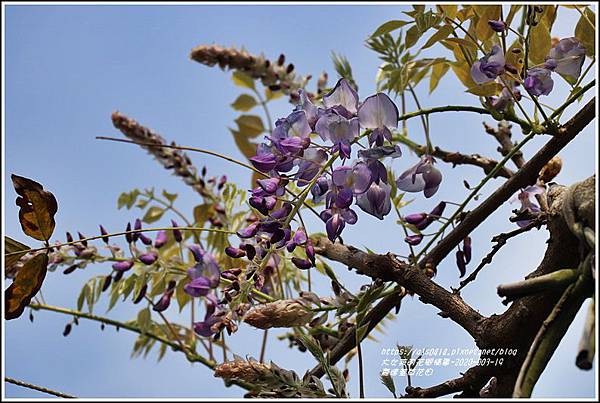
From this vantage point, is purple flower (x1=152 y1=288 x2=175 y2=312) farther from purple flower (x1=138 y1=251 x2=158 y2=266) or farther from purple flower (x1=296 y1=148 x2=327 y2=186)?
purple flower (x1=296 y1=148 x2=327 y2=186)

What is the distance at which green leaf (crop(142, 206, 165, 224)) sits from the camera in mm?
1038

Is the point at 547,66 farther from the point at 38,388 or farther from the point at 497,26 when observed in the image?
the point at 38,388

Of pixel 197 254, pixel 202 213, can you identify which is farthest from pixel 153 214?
pixel 197 254

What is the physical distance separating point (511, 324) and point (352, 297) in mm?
204

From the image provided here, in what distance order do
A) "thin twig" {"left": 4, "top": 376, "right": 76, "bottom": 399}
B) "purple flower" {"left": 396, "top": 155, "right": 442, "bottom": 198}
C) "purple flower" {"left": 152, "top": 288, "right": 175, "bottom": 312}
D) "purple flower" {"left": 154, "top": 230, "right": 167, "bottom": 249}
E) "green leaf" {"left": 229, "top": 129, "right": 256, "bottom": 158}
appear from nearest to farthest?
1. "thin twig" {"left": 4, "top": 376, "right": 76, "bottom": 399}
2. "purple flower" {"left": 396, "top": 155, "right": 442, "bottom": 198}
3. "purple flower" {"left": 152, "top": 288, "right": 175, "bottom": 312}
4. "purple flower" {"left": 154, "top": 230, "right": 167, "bottom": 249}
5. "green leaf" {"left": 229, "top": 129, "right": 256, "bottom": 158}

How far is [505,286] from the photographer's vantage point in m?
0.30

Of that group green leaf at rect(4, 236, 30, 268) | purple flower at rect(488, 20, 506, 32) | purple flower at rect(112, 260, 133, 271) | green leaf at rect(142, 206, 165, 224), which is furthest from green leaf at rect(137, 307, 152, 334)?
purple flower at rect(488, 20, 506, 32)

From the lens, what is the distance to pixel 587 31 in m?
0.53

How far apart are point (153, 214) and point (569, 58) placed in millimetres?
698

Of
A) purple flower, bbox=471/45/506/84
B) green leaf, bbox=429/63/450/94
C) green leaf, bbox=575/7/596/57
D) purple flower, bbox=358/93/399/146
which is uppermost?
green leaf, bbox=429/63/450/94

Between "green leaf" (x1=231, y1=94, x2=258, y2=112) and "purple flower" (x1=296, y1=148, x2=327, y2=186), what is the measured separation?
26.1 inches

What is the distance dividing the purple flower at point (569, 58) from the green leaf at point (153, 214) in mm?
683

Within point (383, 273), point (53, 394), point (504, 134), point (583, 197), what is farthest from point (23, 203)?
point (504, 134)

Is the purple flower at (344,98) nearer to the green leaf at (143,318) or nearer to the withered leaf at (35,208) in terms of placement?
the withered leaf at (35,208)
